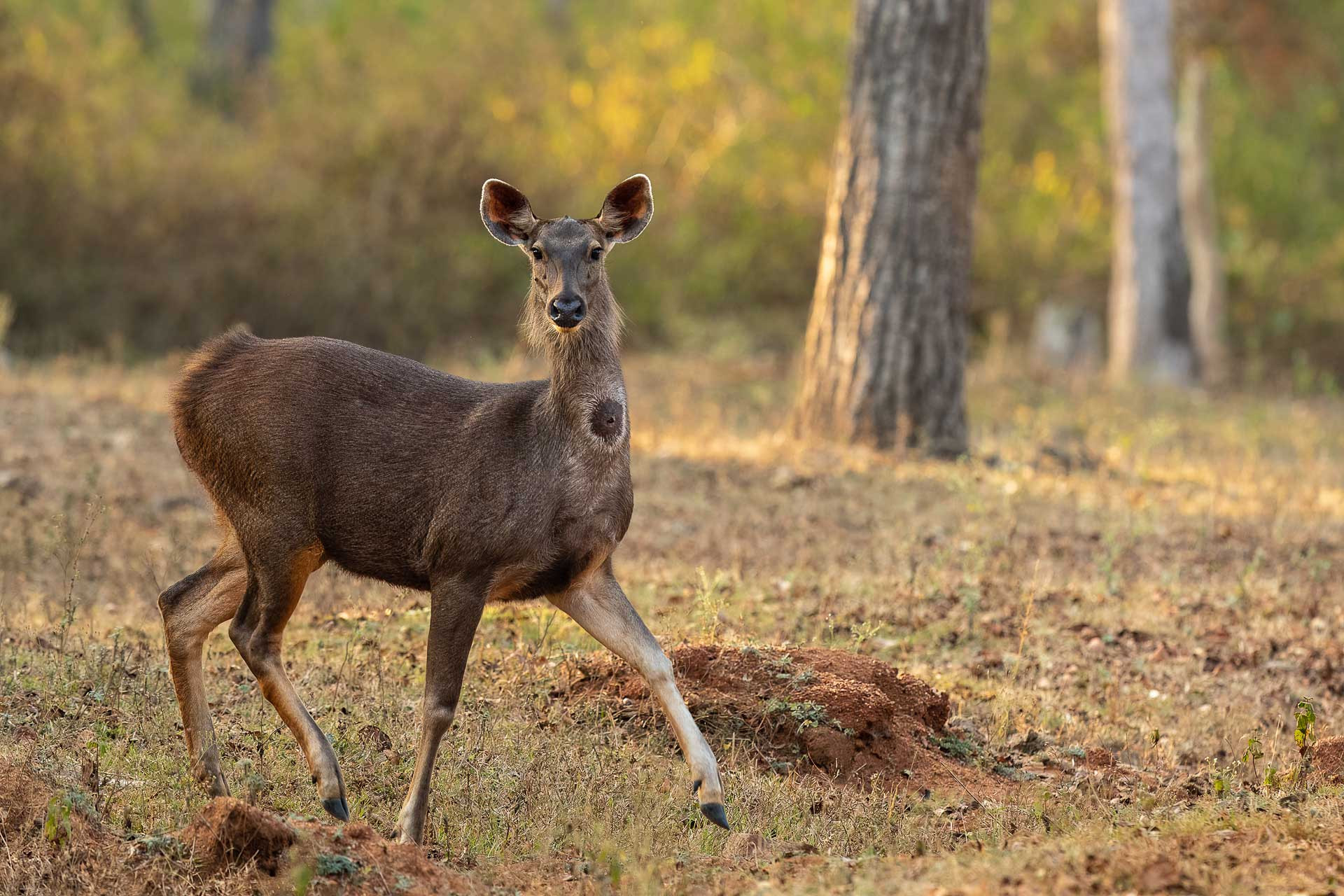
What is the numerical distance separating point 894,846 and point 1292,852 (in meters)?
1.34

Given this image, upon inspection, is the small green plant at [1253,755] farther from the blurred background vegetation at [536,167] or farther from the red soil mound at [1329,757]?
the blurred background vegetation at [536,167]

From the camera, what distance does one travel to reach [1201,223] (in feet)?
82.5

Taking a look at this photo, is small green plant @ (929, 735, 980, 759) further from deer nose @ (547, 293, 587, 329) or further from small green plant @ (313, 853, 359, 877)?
small green plant @ (313, 853, 359, 877)

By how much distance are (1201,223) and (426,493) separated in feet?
70.6

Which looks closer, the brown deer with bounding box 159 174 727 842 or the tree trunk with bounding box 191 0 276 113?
the brown deer with bounding box 159 174 727 842

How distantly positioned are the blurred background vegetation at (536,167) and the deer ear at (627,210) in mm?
12043

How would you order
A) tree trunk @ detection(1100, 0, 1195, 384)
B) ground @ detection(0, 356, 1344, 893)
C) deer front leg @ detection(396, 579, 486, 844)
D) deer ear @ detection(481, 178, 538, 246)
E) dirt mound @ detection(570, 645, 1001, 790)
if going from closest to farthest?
1. ground @ detection(0, 356, 1344, 893)
2. deer front leg @ detection(396, 579, 486, 844)
3. deer ear @ detection(481, 178, 538, 246)
4. dirt mound @ detection(570, 645, 1001, 790)
5. tree trunk @ detection(1100, 0, 1195, 384)

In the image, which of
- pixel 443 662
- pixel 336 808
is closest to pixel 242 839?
pixel 336 808

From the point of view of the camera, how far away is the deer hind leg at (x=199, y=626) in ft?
20.3

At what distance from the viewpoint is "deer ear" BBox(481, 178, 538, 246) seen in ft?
21.1

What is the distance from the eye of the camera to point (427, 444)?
6094mm

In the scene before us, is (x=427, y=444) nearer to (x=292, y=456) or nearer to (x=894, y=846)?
(x=292, y=456)

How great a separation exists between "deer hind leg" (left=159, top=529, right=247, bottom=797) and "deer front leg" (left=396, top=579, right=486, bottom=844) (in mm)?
873

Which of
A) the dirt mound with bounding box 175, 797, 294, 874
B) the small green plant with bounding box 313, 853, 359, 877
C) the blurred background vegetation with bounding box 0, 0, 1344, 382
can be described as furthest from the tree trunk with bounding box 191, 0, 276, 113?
the small green plant with bounding box 313, 853, 359, 877
